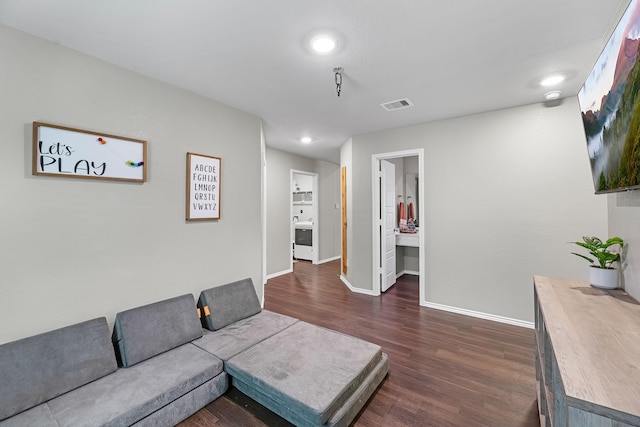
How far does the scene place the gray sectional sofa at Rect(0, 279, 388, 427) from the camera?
59.2 inches

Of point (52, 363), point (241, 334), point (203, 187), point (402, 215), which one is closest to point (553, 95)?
point (402, 215)

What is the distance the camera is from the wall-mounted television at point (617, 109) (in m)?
1.08

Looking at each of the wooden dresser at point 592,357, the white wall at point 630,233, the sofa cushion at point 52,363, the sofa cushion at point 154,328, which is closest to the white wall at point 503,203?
the white wall at point 630,233

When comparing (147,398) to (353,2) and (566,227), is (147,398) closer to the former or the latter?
(353,2)

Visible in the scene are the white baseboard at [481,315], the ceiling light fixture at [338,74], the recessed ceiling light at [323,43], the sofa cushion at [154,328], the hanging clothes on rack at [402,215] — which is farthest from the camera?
the hanging clothes on rack at [402,215]

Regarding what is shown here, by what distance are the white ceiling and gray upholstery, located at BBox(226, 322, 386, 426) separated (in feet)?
7.41

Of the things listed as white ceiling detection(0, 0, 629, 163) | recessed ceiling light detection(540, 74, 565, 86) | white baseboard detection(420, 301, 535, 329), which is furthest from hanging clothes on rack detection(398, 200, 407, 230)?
recessed ceiling light detection(540, 74, 565, 86)

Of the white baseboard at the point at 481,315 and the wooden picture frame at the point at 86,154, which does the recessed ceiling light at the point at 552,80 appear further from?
the wooden picture frame at the point at 86,154

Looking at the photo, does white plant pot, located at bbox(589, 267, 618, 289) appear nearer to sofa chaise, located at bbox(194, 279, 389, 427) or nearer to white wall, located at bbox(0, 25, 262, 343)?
sofa chaise, located at bbox(194, 279, 389, 427)

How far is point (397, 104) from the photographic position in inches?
118

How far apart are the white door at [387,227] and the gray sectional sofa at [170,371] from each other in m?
2.19

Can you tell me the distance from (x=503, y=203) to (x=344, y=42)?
2.63 m

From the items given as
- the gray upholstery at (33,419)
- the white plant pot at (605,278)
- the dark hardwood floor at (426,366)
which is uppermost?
the white plant pot at (605,278)

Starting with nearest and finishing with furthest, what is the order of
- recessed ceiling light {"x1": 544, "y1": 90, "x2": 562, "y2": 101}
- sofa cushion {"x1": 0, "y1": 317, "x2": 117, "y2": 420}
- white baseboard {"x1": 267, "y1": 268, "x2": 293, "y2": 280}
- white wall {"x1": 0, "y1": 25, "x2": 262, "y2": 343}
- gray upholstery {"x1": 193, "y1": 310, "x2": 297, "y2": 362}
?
sofa cushion {"x1": 0, "y1": 317, "x2": 117, "y2": 420}, white wall {"x1": 0, "y1": 25, "x2": 262, "y2": 343}, gray upholstery {"x1": 193, "y1": 310, "x2": 297, "y2": 362}, recessed ceiling light {"x1": 544, "y1": 90, "x2": 562, "y2": 101}, white baseboard {"x1": 267, "y1": 268, "x2": 293, "y2": 280}
